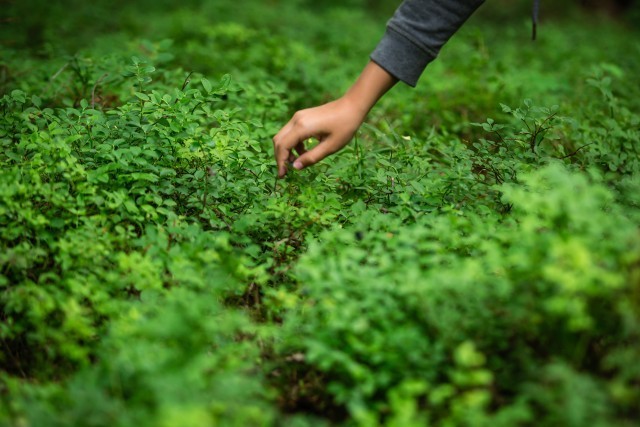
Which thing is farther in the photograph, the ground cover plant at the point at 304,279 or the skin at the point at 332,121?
the skin at the point at 332,121

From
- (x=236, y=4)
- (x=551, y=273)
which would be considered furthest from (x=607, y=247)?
(x=236, y=4)

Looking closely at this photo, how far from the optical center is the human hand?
2334mm

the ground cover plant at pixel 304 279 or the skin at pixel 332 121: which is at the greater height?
the skin at pixel 332 121

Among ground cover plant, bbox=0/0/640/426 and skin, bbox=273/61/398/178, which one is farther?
skin, bbox=273/61/398/178

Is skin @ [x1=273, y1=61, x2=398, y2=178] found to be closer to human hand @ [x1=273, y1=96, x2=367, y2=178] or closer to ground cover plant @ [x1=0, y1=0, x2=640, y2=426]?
human hand @ [x1=273, y1=96, x2=367, y2=178]

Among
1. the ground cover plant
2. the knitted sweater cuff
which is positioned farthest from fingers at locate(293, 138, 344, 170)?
the knitted sweater cuff

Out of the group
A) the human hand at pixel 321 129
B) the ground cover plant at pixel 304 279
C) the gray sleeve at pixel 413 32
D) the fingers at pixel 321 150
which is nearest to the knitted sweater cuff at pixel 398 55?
the gray sleeve at pixel 413 32

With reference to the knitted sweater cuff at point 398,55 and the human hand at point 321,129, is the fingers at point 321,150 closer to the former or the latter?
the human hand at point 321,129

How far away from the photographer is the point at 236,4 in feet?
27.2

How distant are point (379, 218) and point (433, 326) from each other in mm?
674

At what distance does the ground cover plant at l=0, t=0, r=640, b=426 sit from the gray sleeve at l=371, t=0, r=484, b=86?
21.8 inches

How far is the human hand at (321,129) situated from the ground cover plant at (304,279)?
25 centimetres

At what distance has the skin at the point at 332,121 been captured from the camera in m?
2.34

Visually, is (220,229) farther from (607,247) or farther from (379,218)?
(607,247)
